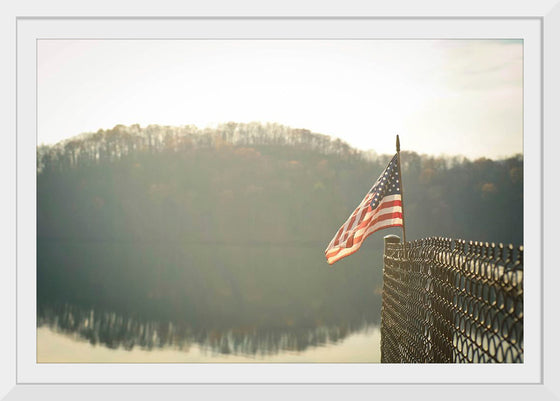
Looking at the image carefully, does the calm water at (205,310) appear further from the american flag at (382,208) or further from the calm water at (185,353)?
the american flag at (382,208)

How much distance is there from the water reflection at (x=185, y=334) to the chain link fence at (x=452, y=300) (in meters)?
7.15

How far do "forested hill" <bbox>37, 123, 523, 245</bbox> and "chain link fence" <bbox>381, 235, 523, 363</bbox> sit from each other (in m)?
15.5

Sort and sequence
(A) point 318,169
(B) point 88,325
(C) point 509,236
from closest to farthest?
1. (C) point 509,236
2. (B) point 88,325
3. (A) point 318,169

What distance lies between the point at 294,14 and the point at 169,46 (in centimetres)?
1180

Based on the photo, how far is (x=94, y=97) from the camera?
16312mm

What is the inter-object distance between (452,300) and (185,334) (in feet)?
35.4

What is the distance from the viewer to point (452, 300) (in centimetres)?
299

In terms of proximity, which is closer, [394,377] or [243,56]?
[394,377]

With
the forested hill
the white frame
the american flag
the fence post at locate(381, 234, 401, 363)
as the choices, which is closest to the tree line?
the forested hill

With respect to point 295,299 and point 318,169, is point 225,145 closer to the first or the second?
point 318,169

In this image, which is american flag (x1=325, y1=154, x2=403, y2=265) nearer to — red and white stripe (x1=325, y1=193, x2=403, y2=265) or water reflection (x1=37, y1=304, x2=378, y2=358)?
red and white stripe (x1=325, y1=193, x2=403, y2=265)

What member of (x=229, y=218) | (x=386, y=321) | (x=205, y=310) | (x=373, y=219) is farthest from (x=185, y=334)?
(x=229, y=218)

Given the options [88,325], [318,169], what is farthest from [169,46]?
[318,169]

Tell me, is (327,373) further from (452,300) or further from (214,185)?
(214,185)
